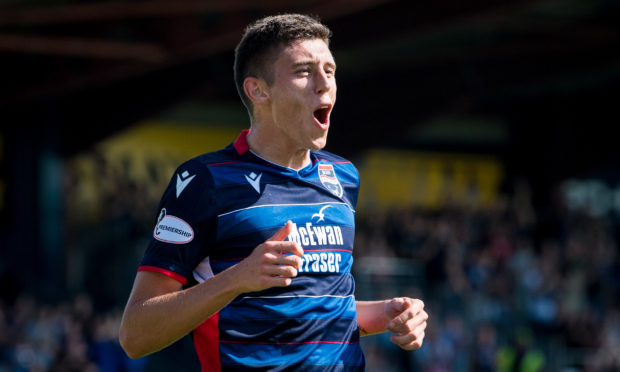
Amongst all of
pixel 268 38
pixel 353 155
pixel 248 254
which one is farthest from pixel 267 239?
pixel 353 155

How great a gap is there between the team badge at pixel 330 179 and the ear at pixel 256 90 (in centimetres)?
39

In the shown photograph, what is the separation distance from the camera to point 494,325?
56.2 feet

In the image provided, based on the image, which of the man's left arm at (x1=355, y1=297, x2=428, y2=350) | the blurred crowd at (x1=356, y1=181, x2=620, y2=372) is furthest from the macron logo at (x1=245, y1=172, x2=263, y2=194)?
the blurred crowd at (x1=356, y1=181, x2=620, y2=372)

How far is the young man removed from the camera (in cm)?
343

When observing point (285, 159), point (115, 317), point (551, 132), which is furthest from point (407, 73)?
point (285, 159)

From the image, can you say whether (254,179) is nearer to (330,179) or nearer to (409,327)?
(330,179)

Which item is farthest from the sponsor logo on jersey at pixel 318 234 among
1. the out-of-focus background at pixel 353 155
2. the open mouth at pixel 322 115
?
the out-of-focus background at pixel 353 155

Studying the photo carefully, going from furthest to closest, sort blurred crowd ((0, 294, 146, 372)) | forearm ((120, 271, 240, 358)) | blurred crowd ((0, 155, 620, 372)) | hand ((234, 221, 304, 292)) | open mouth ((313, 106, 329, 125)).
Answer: blurred crowd ((0, 155, 620, 372)) → blurred crowd ((0, 294, 146, 372)) → open mouth ((313, 106, 329, 125)) → forearm ((120, 271, 240, 358)) → hand ((234, 221, 304, 292))

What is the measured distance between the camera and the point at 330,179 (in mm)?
3930

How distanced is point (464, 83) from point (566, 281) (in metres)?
4.88

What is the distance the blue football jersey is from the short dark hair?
358 millimetres

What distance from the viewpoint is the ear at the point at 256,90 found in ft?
12.2

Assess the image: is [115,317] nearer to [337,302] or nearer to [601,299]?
[601,299]

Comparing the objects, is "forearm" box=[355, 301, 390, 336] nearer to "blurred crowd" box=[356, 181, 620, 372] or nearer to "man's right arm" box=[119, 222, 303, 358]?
"man's right arm" box=[119, 222, 303, 358]
